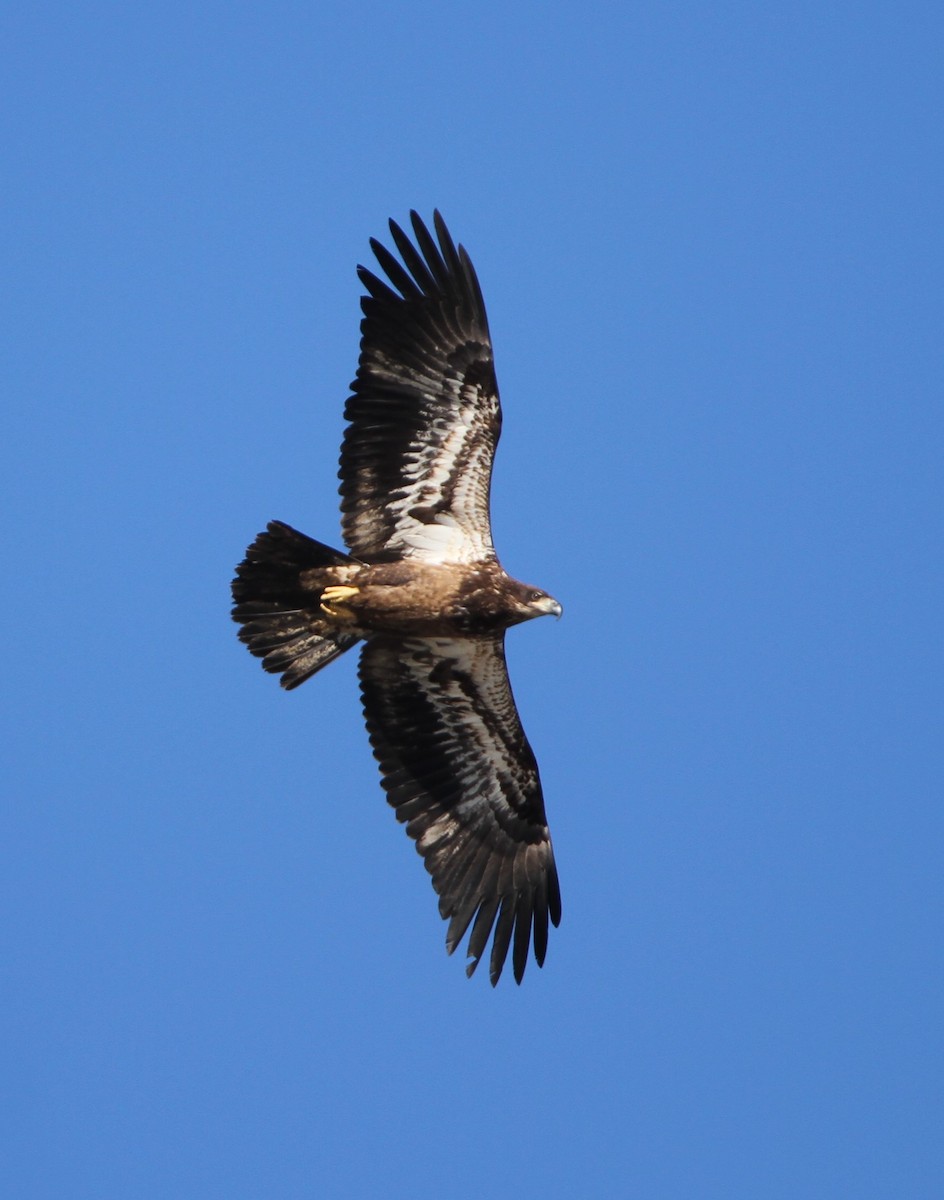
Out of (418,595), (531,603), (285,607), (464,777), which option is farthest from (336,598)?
(464,777)

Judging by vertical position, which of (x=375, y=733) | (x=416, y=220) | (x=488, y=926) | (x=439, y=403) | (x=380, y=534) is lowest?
(x=488, y=926)

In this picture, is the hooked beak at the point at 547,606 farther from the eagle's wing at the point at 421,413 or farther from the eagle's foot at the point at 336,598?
the eagle's foot at the point at 336,598

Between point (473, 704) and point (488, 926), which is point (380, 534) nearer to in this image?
point (473, 704)

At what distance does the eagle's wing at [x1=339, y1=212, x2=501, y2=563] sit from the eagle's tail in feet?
1.16

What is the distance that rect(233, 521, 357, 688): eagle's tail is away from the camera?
12.5 metres

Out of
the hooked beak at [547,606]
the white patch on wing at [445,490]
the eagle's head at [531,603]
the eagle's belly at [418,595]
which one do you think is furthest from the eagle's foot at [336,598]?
the hooked beak at [547,606]

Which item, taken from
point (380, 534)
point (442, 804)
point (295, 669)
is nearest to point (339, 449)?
point (380, 534)

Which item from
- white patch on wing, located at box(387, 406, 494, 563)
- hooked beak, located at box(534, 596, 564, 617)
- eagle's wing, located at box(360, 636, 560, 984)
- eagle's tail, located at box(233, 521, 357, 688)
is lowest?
eagle's wing, located at box(360, 636, 560, 984)

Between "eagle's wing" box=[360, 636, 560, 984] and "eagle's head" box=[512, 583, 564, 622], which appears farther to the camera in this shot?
"eagle's wing" box=[360, 636, 560, 984]

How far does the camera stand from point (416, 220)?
12508mm

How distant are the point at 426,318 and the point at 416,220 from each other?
23.2 inches

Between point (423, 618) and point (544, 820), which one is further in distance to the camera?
point (544, 820)

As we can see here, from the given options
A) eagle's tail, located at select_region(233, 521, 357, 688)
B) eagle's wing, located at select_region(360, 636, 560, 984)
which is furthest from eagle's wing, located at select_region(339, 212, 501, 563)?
eagle's wing, located at select_region(360, 636, 560, 984)

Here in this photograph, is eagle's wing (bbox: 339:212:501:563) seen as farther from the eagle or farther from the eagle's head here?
the eagle's head
